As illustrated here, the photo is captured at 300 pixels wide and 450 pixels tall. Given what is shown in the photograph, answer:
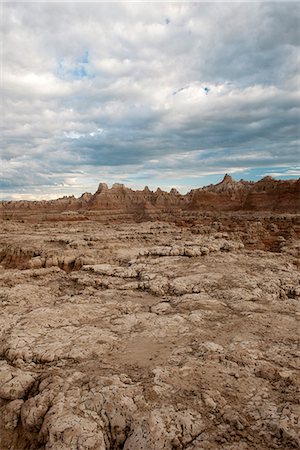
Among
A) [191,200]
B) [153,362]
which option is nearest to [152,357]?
[153,362]

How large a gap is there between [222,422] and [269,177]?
50.0 meters

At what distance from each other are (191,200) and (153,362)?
59.5 meters

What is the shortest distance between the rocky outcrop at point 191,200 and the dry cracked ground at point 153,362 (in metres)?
36.7

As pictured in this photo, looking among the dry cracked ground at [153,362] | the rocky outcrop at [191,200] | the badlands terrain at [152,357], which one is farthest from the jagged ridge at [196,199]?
the dry cracked ground at [153,362]

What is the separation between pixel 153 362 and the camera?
4934 millimetres

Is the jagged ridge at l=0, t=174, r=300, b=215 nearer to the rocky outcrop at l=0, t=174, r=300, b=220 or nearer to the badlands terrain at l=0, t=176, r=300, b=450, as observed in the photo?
the rocky outcrop at l=0, t=174, r=300, b=220

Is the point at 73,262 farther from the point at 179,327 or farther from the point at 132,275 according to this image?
the point at 179,327

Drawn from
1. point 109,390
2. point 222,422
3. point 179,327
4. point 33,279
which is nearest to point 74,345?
point 109,390

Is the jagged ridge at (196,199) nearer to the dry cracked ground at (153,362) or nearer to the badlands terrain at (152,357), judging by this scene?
the badlands terrain at (152,357)

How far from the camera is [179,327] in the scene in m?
6.23

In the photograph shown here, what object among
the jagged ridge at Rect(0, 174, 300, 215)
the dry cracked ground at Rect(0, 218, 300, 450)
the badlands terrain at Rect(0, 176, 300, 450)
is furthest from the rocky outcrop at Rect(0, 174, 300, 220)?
the dry cracked ground at Rect(0, 218, 300, 450)

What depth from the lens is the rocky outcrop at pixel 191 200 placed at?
146 ft

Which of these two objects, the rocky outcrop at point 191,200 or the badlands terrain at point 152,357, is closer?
the badlands terrain at point 152,357

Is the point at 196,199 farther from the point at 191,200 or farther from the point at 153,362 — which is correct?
the point at 153,362
